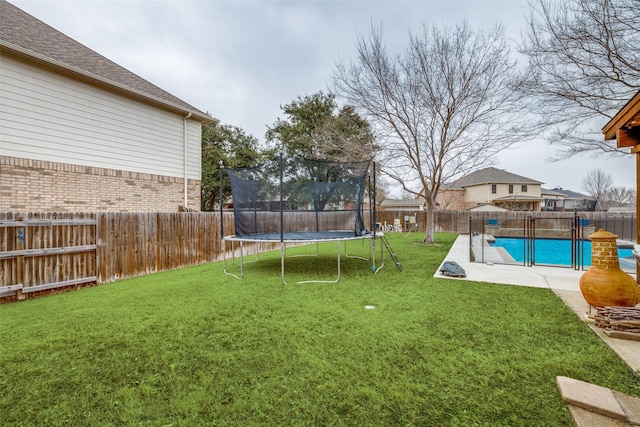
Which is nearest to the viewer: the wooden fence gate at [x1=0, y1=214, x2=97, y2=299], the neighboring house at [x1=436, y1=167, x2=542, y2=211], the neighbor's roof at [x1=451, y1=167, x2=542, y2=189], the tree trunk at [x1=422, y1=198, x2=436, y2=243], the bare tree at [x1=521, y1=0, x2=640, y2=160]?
the wooden fence gate at [x1=0, y1=214, x2=97, y2=299]

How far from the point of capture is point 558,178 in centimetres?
3441

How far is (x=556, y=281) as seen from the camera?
4414 millimetres

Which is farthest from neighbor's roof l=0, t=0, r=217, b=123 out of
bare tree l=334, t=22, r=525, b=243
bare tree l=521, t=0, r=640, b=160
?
bare tree l=521, t=0, r=640, b=160

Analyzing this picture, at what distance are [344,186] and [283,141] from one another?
12999 millimetres

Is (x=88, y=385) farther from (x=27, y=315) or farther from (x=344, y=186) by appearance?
(x=344, y=186)

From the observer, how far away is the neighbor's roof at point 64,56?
5.77 metres

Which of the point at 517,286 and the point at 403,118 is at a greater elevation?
the point at 403,118

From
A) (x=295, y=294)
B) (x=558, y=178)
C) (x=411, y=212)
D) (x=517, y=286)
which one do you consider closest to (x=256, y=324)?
(x=295, y=294)

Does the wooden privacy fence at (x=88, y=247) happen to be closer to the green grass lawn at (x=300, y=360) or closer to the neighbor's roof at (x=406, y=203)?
the green grass lawn at (x=300, y=360)

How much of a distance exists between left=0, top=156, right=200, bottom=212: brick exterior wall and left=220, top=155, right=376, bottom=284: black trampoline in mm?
2926

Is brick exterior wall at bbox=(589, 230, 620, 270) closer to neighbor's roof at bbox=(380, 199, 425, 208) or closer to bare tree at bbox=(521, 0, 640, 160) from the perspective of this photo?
bare tree at bbox=(521, 0, 640, 160)

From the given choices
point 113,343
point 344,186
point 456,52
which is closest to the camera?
point 113,343

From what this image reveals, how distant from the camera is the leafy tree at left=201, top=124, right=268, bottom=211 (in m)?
17.5

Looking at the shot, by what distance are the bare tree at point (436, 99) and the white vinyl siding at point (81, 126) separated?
6.10 m
